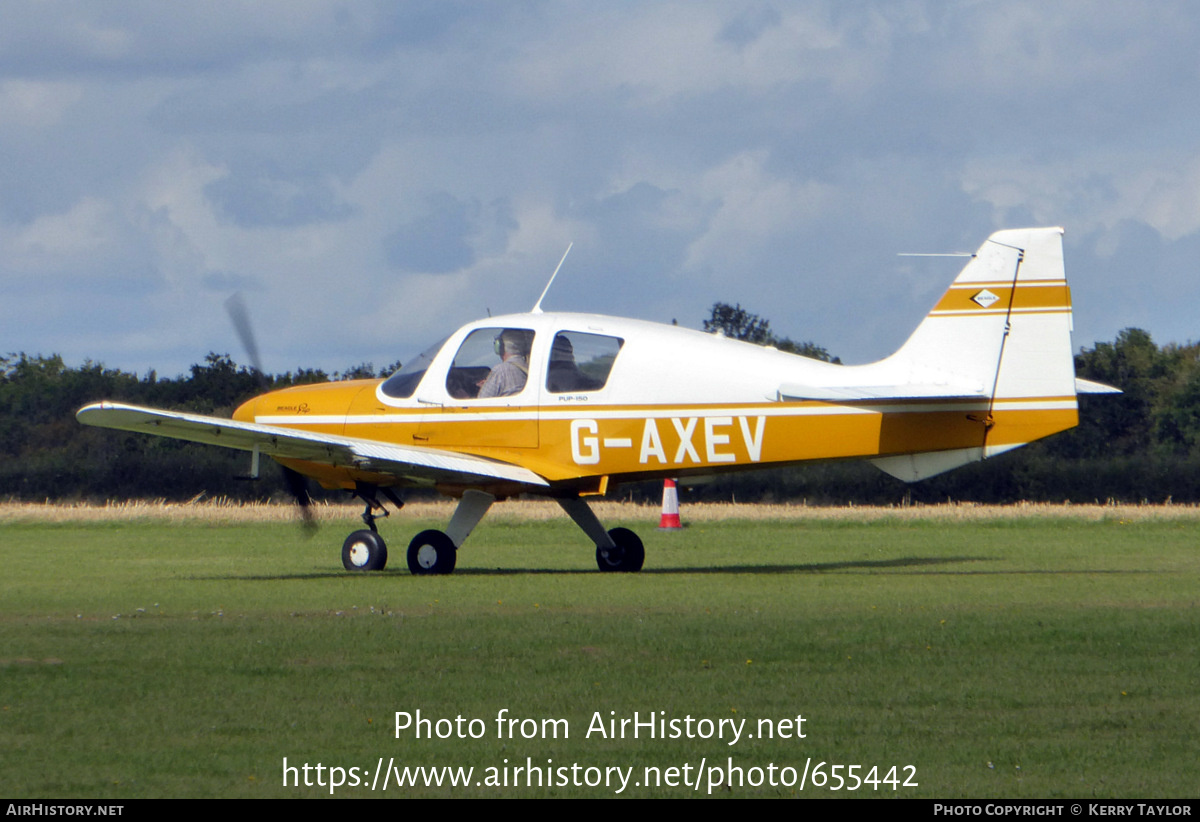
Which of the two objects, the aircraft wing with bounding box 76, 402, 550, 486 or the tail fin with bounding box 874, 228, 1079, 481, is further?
the aircraft wing with bounding box 76, 402, 550, 486

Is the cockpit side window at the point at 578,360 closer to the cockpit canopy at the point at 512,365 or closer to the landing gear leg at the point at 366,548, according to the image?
the cockpit canopy at the point at 512,365

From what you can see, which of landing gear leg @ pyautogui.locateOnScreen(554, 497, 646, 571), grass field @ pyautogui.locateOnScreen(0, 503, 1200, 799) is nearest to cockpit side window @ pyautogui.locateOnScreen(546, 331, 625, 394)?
landing gear leg @ pyautogui.locateOnScreen(554, 497, 646, 571)

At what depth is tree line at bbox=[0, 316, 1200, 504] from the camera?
39.8 meters

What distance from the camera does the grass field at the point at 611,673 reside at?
209 inches

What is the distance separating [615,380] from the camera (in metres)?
13.7

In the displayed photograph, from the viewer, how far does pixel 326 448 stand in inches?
520

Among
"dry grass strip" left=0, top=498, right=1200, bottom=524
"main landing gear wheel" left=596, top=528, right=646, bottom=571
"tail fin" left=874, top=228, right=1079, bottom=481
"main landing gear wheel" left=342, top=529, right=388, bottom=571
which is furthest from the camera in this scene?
"dry grass strip" left=0, top=498, right=1200, bottom=524

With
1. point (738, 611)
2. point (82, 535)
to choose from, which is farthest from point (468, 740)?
point (82, 535)

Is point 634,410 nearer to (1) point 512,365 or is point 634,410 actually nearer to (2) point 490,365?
(1) point 512,365

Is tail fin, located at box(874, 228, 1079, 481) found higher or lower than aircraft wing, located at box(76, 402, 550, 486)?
higher

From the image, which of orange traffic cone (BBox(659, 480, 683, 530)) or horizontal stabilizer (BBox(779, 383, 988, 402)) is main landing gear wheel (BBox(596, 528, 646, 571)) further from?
orange traffic cone (BBox(659, 480, 683, 530))

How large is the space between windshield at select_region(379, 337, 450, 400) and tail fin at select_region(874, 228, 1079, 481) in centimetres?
532

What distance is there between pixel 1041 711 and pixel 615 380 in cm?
783

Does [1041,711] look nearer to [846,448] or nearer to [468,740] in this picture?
[468,740]
